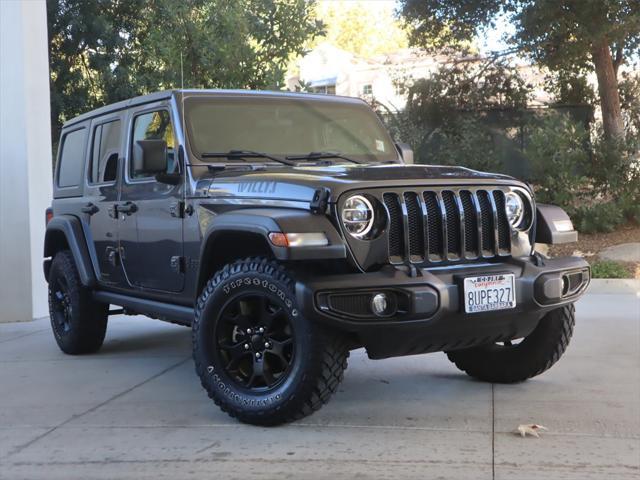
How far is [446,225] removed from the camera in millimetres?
4387

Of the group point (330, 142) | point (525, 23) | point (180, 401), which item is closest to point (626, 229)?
point (525, 23)

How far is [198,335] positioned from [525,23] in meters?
10.8

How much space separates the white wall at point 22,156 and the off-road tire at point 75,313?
1.98m

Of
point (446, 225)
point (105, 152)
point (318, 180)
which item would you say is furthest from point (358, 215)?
point (105, 152)

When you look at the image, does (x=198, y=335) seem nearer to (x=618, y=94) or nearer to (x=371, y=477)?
(x=371, y=477)

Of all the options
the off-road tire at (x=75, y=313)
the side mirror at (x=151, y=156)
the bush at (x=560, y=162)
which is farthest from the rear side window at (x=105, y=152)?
the bush at (x=560, y=162)

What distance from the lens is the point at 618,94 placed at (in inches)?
576

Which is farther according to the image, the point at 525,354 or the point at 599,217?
the point at 599,217

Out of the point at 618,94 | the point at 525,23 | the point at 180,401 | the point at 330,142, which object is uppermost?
the point at 525,23

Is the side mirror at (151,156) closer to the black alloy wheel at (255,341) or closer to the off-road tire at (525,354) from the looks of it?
the black alloy wheel at (255,341)

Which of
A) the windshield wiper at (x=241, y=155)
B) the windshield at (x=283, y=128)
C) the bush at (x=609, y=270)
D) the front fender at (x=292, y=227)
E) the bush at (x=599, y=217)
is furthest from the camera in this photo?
the bush at (x=599, y=217)

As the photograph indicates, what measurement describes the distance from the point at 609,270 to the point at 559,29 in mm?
4527

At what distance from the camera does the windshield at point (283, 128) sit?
5297 millimetres

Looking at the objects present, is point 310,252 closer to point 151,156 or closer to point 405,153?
point 151,156
